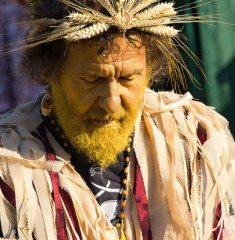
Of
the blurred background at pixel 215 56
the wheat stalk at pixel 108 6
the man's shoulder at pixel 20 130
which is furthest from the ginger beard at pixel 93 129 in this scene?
the blurred background at pixel 215 56

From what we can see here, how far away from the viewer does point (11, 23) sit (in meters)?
3.86

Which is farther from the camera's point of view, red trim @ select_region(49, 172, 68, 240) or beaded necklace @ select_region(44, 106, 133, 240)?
beaded necklace @ select_region(44, 106, 133, 240)

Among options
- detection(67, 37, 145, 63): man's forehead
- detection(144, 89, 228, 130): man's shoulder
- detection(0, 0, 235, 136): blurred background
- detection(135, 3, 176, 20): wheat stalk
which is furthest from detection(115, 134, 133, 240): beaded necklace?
detection(0, 0, 235, 136): blurred background

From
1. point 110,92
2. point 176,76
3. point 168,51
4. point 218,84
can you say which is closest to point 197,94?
point 218,84

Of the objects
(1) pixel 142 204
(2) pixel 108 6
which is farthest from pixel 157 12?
(1) pixel 142 204

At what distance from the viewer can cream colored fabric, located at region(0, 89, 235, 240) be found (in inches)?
112

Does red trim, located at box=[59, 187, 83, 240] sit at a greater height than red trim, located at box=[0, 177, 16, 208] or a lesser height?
lesser

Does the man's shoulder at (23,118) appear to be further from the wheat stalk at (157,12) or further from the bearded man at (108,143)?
the wheat stalk at (157,12)

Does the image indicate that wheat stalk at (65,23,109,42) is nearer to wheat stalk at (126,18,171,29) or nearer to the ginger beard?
wheat stalk at (126,18,171,29)

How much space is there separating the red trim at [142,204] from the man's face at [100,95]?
0.13 m

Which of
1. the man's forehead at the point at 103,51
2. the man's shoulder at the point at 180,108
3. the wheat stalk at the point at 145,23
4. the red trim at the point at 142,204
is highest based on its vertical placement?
the wheat stalk at the point at 145,23

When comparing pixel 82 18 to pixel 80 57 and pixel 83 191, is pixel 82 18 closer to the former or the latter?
pixel 80 57

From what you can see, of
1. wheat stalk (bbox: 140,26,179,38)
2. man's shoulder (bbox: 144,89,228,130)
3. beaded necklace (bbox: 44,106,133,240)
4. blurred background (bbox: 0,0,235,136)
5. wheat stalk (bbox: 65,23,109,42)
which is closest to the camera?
wheat stalk (bbox: 65,23,109,42)

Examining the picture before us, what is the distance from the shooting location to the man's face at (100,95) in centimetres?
289
